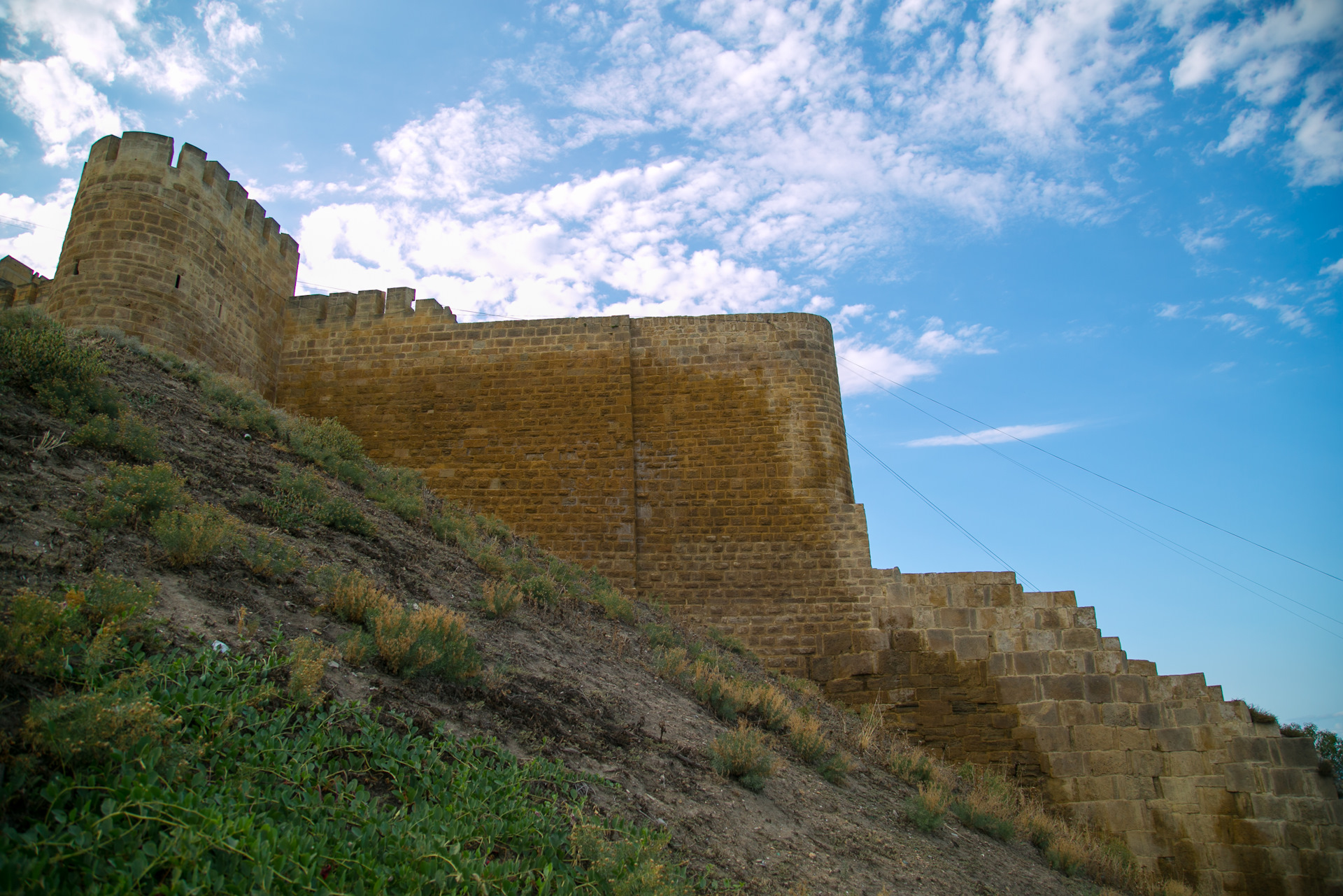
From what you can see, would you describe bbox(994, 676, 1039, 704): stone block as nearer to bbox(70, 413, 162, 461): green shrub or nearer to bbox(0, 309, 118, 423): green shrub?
bbox(70, 413, 162, 461): green shrub

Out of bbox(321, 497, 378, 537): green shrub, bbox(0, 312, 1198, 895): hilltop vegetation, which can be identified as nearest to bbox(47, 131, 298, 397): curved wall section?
bbox(0, 312, 1198, 895): hilltop vegetation

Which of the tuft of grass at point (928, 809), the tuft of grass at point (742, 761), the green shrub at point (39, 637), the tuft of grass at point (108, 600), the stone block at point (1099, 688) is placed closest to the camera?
the green shrub at point (39, 637)

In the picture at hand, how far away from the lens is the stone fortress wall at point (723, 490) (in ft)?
35.1

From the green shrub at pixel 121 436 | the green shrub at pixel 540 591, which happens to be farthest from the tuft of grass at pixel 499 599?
the green shrub at pixel 121 436

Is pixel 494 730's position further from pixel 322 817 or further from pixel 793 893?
pixel 793 893

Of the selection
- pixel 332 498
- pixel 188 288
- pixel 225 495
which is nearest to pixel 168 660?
pixel 225 495

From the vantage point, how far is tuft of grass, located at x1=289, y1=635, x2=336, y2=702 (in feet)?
→ 13.9

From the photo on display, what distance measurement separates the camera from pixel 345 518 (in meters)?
7.98

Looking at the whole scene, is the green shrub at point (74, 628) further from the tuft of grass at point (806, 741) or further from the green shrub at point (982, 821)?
the green shrub at point (982, 821)

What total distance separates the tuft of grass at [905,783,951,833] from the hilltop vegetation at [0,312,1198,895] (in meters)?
0.04

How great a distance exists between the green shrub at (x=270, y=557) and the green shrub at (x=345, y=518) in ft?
4.05

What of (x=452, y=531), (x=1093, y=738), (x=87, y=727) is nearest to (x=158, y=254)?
(x=452, y=531)

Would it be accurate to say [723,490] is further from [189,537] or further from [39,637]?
[39,637]

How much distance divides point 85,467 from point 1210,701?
1358 cm
